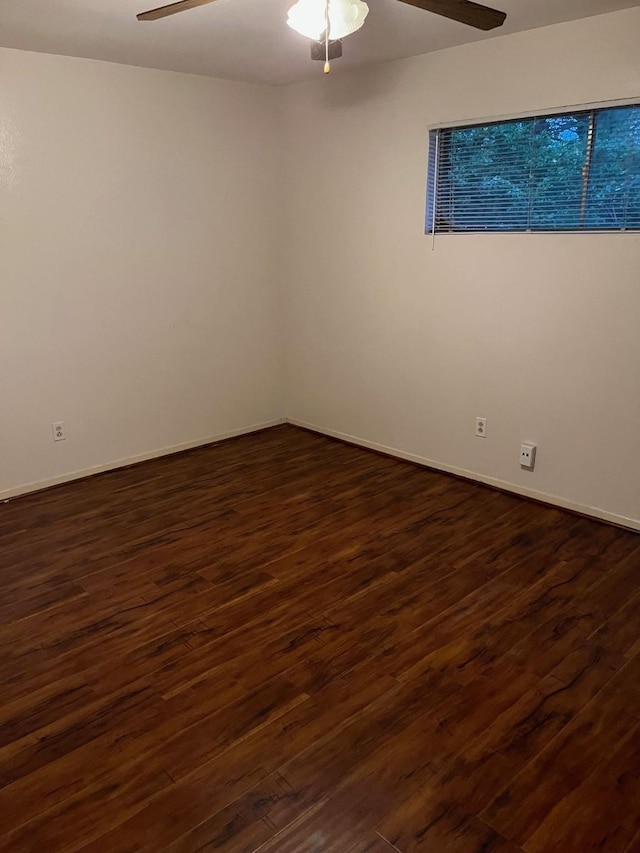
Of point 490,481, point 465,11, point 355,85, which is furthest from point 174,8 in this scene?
point 490,481

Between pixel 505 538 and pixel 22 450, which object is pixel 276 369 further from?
pixel 505 538

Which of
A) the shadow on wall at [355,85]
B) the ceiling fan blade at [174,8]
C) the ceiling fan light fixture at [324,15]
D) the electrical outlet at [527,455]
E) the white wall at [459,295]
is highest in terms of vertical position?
the shadow on wall at [355,85]

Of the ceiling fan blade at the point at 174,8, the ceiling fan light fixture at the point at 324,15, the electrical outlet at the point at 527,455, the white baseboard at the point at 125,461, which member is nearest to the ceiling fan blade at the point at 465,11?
the ceiling fan light fixture at the point at 324,15

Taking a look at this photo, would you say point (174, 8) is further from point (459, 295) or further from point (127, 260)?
point (459, 295)

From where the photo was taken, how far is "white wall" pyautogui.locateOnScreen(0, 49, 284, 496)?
3.54 meters

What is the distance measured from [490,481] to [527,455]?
31cm

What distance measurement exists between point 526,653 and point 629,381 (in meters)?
1.53

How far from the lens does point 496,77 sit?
10.9 feet

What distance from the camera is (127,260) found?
13.1 feet

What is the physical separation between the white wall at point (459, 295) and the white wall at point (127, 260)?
0.40 meters

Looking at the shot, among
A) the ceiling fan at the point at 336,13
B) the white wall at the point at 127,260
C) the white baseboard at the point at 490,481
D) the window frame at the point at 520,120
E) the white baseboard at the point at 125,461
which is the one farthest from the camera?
the white baseboard at the point at 125,461

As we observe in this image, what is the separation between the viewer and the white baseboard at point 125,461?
3.78 m

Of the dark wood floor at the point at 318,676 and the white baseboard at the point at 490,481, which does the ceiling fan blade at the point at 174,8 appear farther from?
the white baseboard at the point at 490,481

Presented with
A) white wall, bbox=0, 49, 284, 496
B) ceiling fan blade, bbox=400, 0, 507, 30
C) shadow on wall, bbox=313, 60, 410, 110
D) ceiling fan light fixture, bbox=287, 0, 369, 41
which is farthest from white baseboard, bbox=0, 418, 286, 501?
ceiling fan blade, bbox=400, 0, 507, 30
